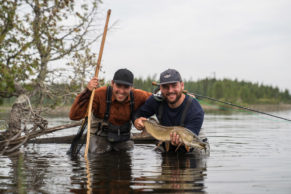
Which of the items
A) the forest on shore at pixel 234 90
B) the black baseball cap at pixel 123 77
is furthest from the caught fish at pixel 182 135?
the forest on shore at pixel 234 90

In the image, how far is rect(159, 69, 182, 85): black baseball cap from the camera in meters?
6.79

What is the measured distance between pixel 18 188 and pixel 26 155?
345 centimetres

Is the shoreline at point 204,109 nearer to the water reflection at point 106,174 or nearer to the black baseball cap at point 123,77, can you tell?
the black baseball cap at point 123,77

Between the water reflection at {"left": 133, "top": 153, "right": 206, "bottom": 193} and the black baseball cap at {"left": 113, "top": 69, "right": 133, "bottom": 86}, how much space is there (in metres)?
1.71

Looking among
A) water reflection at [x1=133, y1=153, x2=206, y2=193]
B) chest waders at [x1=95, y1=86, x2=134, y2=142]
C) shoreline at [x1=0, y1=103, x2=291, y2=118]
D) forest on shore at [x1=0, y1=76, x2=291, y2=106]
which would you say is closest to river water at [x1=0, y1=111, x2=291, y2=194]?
water reflection at [x1=133, y1=153, x2=206, y2=193]

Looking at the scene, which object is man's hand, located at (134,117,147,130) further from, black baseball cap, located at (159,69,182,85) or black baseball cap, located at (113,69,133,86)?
black baseball cap, located at (159,69,182,85)

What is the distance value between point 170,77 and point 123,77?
1.02 meters

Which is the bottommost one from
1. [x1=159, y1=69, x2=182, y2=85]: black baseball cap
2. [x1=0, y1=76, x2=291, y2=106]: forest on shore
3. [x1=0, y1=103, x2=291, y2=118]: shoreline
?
[x1=0, y1=103, x2=291, y2=118]: shoreline

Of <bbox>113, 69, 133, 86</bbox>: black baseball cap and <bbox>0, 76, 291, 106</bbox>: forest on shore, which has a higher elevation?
<bbox>0, 76, 291, 106</bbox>: forest on shore

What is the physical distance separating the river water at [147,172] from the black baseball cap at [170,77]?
5.01ft

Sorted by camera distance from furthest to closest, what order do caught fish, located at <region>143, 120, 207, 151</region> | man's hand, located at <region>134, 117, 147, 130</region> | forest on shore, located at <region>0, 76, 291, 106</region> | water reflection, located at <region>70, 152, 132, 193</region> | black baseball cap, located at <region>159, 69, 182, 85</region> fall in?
forest on shore, located at <region>0, 76, 291, 106</region> → man's hand, located at <region>134, 117, 147, 130</region> → black baseball cap, located at <region>159, 69, 182, 85</region> → caught fish, located at <region>143, 120, 207, 151</region> → water reflection, located at <region>70, 152, 132, 193</region>

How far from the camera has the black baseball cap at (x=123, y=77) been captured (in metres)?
7.29

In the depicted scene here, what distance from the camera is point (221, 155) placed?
8.12m

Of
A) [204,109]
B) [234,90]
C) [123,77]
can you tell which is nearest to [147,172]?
[123,77]
